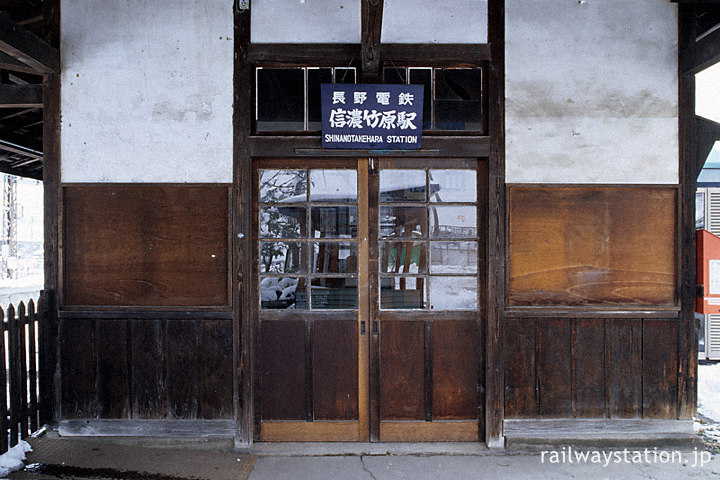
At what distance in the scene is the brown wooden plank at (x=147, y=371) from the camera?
3666 mm

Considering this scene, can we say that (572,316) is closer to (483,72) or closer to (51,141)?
(483,72)

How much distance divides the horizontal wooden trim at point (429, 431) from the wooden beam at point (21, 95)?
416cm

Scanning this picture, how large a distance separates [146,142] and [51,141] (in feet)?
2.65

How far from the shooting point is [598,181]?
3.70 m

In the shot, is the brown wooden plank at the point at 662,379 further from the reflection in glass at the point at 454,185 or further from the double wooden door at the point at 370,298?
the reflection in glass at the point at 454,185

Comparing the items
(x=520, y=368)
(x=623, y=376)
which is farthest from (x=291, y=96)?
(x=623, y=376)

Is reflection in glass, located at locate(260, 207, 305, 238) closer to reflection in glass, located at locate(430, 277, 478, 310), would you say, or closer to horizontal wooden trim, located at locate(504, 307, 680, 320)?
reflection in glass, located at locate(430, 277, 478, 310)

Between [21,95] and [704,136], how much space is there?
605 centimetres

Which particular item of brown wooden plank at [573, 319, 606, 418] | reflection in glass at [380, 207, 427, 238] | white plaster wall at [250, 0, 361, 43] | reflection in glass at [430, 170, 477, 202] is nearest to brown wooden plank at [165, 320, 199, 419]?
reflection in glass at [380, 207, 427, 238]

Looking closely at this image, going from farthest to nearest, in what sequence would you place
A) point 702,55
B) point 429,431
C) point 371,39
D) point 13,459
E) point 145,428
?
point 429,431, point 145,428, point 702,55, point 371,39, point 13,459

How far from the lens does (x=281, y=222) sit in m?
3.79

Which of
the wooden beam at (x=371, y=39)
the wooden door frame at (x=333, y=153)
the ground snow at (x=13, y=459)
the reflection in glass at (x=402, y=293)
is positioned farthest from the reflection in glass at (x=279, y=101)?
the ground snow at (x=13, y=459)

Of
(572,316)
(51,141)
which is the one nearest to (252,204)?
(51,141)

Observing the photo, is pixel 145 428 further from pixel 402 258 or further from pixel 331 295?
pixel 402 258
